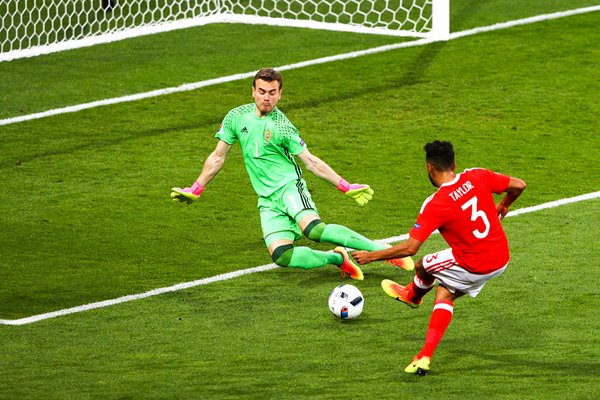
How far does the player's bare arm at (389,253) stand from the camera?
345 inches

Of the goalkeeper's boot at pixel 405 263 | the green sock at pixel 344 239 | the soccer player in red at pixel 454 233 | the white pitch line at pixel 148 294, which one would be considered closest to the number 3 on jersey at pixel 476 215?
the soccer player in red at pixel 454 233

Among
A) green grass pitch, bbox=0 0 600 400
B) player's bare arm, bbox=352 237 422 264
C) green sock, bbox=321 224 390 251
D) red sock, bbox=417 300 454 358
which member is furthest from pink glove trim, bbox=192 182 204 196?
red sock, bbox=417 300 454 358

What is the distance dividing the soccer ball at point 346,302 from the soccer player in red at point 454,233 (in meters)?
1.04

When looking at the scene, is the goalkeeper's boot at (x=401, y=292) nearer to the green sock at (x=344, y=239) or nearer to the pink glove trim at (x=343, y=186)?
the pink glove trim at (x=343, y=186)

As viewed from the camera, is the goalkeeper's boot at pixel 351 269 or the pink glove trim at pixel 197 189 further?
the goalkeeper's boot at pixel 351 269

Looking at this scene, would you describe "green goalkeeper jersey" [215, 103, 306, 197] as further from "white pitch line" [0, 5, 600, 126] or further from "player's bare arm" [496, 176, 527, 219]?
"white pitch line" [0, 5, 600, 126]

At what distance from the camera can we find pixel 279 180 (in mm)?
10906

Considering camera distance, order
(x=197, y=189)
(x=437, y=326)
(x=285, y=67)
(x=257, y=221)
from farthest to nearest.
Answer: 1. (x=285, y=67)
2. (x=257, y=221)
3. (x=197, y=189)
4. (x=437, y=326)

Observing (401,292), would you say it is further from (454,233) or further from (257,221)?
(257,221)

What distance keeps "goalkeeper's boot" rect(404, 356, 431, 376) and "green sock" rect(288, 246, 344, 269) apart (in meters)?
2.08

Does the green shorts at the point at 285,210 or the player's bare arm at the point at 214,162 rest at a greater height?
the player's bare arm at the point at 214,162

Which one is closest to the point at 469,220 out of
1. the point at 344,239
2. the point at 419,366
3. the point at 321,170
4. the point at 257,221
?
the point at 419,366

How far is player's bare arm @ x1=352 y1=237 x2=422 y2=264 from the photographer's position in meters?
8.77

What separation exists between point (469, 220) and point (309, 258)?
7.35ft
